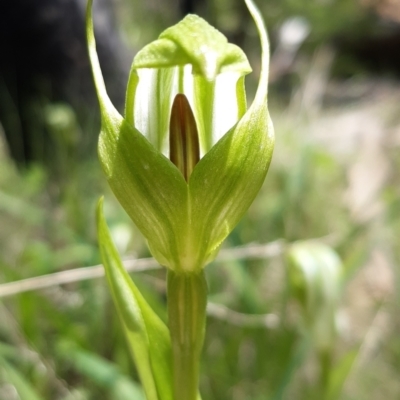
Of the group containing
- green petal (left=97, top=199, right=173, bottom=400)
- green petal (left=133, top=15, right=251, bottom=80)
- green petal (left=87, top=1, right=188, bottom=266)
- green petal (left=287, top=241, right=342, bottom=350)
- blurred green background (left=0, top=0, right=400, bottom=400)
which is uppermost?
green petal (left=133, top=15, right=251, bottom=80)

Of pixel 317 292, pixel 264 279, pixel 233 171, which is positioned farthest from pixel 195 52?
pixel 264 279

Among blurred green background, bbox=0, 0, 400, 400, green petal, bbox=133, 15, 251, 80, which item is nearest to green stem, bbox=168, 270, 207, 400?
green petal, bbox=133, 15, 251, 80

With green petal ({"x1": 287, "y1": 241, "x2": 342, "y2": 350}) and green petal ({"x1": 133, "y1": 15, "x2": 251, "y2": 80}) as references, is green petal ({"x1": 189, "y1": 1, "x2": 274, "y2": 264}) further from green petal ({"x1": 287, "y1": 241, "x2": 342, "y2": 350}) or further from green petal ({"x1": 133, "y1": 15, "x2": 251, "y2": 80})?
green petal ({"x1": 287, "y1": 241, "x2": 342, "y2": 350})

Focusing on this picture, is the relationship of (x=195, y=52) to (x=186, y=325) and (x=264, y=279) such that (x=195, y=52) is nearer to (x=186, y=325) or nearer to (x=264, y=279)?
(x=186, y=325)

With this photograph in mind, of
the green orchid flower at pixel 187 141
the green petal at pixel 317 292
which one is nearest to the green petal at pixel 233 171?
the green orchid flower at pixel 187 141

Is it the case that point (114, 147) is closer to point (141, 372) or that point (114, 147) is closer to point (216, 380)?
point (141, 372)
